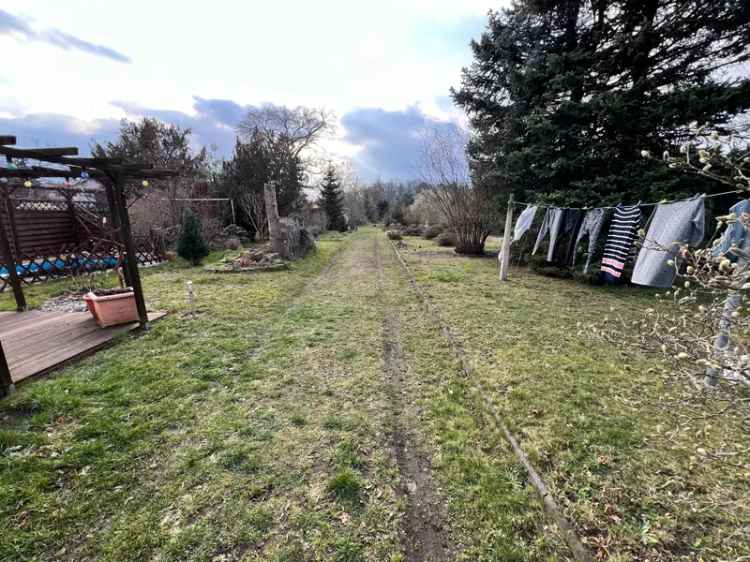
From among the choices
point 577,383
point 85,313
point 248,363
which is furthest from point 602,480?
point 85,313

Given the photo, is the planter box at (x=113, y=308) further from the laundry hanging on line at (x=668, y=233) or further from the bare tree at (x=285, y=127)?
the bare tree at (x=285, y=127)

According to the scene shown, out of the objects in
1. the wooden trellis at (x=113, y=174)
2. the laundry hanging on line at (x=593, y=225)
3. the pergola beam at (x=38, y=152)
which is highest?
the pergola beam at (x=38, y=152)

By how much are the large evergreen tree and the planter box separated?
28.8ft

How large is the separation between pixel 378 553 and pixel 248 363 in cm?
253

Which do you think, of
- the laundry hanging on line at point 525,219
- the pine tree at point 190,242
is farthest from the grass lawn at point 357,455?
the pine tree at point 190,242

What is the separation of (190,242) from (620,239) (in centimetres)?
1099

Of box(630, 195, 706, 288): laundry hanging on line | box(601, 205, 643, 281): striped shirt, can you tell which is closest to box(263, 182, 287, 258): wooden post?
box(601, 205, 643, 281): striped shirt

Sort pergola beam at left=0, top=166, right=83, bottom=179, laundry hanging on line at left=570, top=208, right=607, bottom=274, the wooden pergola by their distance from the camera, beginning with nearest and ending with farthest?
the wooden pergola, pergola beam at left=0, top=166, right=83, bottom=179, laundry hanging on line at left=570, top=208, right=607, bottom=274

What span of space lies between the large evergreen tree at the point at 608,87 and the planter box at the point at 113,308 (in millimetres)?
8767

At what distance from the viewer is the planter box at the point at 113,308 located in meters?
4.31

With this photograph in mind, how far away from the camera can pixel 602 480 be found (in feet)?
6.48

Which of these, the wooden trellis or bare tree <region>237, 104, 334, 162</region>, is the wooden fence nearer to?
the wooden trellis

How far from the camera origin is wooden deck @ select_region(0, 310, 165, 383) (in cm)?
330

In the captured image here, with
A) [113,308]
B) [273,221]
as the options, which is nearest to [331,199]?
[273,221]
